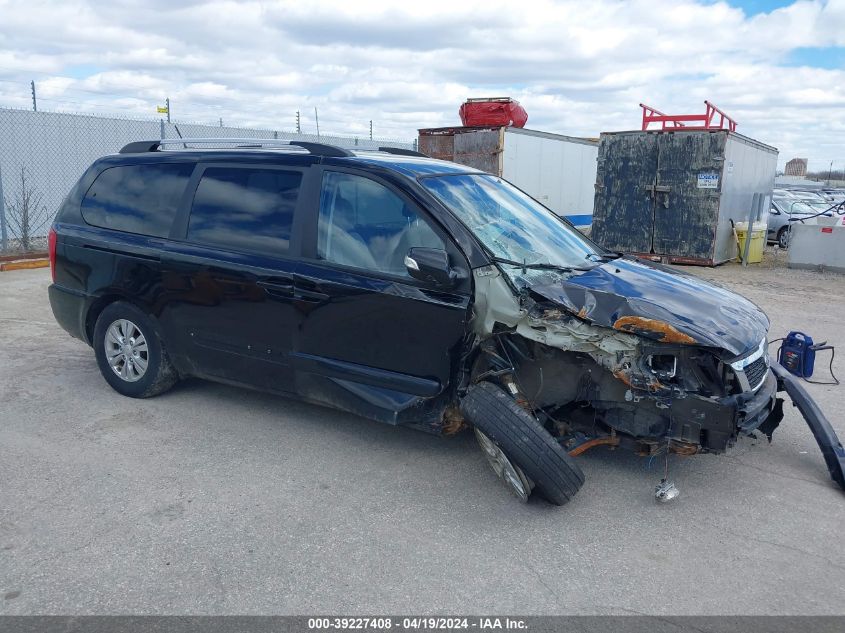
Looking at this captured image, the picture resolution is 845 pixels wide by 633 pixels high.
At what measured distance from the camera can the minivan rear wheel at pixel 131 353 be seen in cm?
508

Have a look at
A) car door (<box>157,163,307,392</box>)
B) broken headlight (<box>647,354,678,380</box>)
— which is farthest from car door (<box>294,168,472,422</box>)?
broken headlight (<box>647,354,678,380</box>)

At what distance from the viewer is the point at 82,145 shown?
15594mm

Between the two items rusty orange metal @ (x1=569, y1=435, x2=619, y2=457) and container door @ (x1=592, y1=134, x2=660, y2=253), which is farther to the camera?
container door @ (x1=592, y1=134, x2=660, y2=253)

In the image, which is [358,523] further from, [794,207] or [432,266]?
[794,207]

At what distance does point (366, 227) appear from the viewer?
4.22m

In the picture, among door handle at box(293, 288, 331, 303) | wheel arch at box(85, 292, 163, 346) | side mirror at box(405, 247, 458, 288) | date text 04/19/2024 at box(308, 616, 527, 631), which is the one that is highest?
side mirror at box(405, 247, 458, 288)

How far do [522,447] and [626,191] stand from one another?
470 inches

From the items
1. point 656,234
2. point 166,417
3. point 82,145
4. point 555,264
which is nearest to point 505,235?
point 555,264

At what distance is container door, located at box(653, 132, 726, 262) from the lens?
13.4 meters

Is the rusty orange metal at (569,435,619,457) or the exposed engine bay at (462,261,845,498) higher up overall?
the exposed engine bay at (462,261,845,498)

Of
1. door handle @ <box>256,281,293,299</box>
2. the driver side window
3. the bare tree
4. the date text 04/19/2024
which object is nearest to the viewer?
the date text 04/19/2024

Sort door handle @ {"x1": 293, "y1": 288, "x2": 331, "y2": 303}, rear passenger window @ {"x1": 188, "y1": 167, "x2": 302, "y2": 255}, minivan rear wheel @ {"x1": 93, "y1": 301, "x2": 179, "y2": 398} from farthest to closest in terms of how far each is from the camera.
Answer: minivan rear wheel @ {"x1": 93, "y1": 301, "x2": 179, "y2": 398} < rear passenger window @ {"x1": 188, "y1": 167, "x2": 302, "y2": 255} < door handle @ {"x1": 293, "y1": 288, "x2": 331, "y2": 303}

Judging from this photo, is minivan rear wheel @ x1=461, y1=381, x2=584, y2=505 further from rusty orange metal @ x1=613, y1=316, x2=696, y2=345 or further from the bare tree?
the bare tree

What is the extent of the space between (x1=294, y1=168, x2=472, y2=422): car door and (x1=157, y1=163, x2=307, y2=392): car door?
0.56ft
